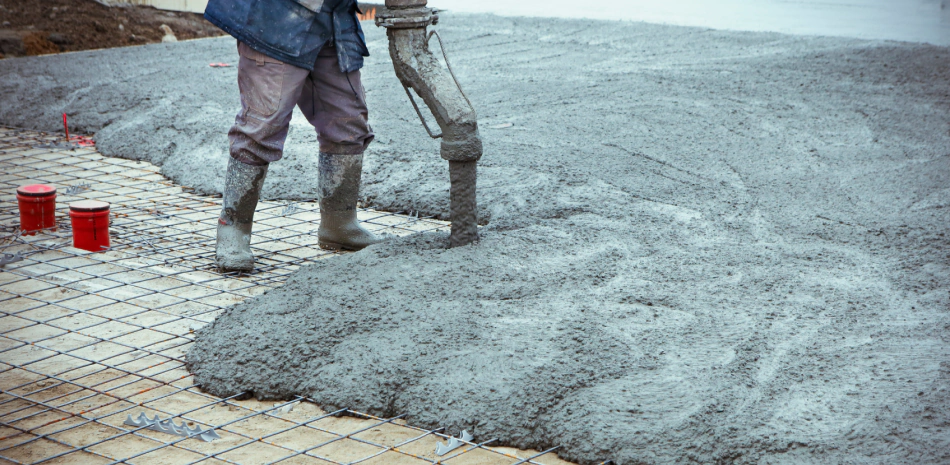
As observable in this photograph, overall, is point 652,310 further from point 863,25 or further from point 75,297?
point 863,25

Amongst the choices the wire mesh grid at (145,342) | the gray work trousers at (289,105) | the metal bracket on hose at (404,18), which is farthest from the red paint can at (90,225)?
the metal bracket on hose at (404,18)

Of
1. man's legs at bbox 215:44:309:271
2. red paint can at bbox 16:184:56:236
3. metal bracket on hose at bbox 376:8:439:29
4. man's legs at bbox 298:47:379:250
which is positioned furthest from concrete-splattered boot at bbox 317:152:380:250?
red paint can at bbox 16:184:56:236

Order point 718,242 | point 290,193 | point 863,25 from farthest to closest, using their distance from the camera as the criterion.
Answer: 1. point 863,25
2. point 290,193
3. point 718,242

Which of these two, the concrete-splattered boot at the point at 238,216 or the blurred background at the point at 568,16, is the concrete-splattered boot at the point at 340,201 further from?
the blurred background at the point at 568,16

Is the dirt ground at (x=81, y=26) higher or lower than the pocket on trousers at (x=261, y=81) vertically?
higher

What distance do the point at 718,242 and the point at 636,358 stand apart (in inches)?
37.3

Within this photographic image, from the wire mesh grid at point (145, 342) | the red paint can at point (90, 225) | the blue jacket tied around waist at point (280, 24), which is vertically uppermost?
the blue jacket tied around waist at point (280, 24)

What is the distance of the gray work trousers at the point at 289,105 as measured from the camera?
9.16 feet

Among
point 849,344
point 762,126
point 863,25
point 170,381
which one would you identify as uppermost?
point 863,25

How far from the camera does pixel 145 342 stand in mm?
2420

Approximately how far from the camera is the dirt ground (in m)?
7.41

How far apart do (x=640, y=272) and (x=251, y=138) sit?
136 centimetres

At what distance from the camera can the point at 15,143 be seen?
15.1 feet

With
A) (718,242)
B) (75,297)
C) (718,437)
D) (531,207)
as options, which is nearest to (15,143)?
(75,297)
